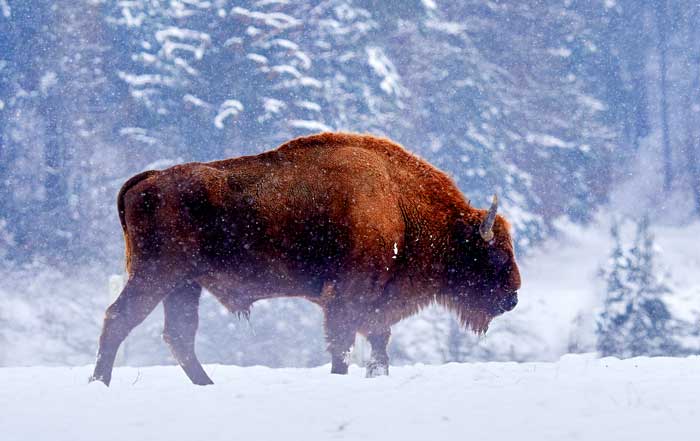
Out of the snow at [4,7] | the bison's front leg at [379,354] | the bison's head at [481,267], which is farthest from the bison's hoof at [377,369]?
the snow at [4,7]

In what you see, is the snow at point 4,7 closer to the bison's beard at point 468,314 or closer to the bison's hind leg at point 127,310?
the bison's hind leg at point 127,310

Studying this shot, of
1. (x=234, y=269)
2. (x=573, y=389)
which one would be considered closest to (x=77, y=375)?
(x=234, y=269)

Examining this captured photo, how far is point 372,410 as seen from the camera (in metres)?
4.33

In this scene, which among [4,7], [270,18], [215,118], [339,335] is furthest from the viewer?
[4,7]

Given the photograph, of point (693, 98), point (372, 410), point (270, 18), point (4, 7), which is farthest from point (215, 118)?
point (693, 98)

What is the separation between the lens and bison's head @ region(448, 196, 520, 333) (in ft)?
24.2

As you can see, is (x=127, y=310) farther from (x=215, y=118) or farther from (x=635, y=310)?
(x=635, y=310)

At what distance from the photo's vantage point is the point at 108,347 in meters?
6.31

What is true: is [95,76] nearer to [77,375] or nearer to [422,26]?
[422,26]

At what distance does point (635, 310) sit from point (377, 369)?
15.3 m

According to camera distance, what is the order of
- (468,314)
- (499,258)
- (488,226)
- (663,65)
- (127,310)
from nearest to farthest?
(127,310) < (488,226) < (499,258) < (468,314) < (663,65)

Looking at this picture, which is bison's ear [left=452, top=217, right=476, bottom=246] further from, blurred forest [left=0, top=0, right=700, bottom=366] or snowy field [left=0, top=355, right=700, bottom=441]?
blurred forest [left=0, top=0, right=700, bottom=366]

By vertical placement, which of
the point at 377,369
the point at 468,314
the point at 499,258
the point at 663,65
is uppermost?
the point at 663,65

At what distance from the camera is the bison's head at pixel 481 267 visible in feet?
24.2
